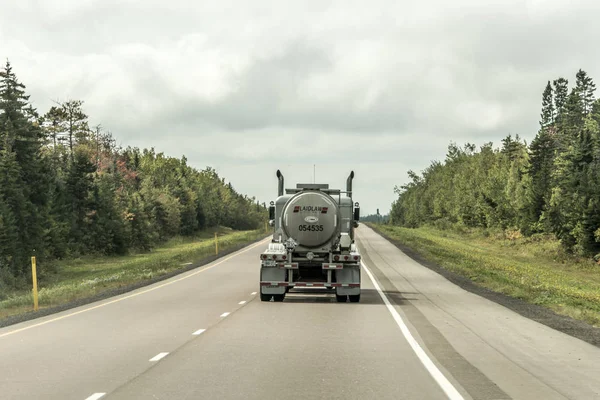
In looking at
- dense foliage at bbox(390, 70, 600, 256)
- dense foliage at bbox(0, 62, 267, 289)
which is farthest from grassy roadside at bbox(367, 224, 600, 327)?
dense foliage at bbox(0, 62, 267, 289)

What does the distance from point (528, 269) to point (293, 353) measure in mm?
40468

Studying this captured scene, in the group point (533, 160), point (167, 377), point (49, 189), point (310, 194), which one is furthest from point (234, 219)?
point (167, 377)

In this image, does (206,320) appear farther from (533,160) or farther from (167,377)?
(533,160)

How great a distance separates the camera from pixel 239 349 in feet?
38.7

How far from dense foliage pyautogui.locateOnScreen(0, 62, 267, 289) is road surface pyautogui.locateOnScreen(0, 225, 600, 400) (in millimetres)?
17861

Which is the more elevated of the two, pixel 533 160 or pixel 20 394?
A: pixel 533 160

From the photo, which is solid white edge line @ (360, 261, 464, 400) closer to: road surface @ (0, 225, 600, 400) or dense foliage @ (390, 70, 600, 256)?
road surface @ (0, 225, 600, 400)

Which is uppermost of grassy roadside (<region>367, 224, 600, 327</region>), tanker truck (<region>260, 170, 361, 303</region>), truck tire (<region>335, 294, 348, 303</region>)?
tanker truck (<region>260, 170, 361, 303</region>)

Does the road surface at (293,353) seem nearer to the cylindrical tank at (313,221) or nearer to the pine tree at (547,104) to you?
the cylindrical tank at (313,221)

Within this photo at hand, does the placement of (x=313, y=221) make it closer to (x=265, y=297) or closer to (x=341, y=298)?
(x=341, y=298)

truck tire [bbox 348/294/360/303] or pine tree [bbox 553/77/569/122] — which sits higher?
pine tree [bbox 553/77/569/122]

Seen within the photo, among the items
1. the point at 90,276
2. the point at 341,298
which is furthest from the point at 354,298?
the point at 90,276

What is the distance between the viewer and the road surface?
337 inches

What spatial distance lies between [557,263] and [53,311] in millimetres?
51116
